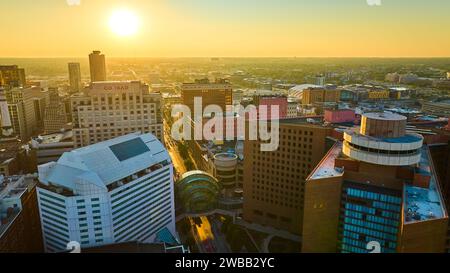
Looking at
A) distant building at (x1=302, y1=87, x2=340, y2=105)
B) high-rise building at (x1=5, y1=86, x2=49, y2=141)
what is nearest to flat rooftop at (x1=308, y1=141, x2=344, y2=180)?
Answer: distant building at (x1=302, y1=87, x2=340, y2=105)

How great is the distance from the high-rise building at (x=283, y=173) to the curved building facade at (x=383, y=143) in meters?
5.75

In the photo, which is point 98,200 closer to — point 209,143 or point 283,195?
point 283,195

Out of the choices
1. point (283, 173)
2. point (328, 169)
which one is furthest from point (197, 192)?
point (328, 169)

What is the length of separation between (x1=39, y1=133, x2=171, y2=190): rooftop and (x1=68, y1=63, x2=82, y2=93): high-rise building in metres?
68.1

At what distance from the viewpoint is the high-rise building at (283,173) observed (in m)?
25.4

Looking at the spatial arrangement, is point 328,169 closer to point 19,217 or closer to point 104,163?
point 104,163

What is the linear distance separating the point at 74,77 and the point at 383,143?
271 feet

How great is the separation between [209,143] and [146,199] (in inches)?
795

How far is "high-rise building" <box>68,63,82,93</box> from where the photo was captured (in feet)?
272

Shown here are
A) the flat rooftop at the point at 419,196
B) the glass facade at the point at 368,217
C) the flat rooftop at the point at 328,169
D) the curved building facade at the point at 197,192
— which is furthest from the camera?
the curved building facade at the point at 197,192

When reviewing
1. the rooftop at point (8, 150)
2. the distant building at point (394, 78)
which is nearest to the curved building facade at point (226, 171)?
the rooftop at point (8, 150)

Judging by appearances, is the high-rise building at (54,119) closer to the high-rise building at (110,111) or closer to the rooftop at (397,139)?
the high-rise building at (110,111)
